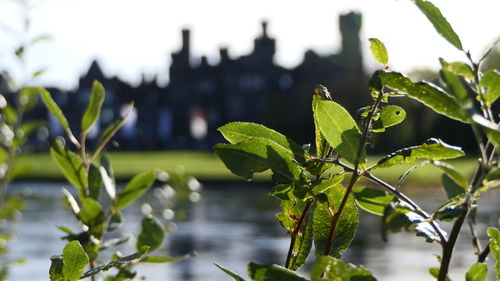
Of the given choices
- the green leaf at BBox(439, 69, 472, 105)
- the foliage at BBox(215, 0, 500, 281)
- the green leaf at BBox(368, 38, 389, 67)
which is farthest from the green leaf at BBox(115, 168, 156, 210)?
the green leaf at BBox(439, 69, 472, 105)

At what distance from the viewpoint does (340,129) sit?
0.80 meters

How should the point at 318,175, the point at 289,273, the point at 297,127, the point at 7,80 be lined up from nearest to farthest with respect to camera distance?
the point at 289,273, the point at 318,175, the point at 7,80, the point at 297,127

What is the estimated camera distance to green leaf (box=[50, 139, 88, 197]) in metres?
1.14

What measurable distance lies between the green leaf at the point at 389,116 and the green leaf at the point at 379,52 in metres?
0.09

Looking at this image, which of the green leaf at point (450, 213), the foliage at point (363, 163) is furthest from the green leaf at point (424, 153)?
the green leaf at point (450, 213)

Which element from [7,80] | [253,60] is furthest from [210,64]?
[7,80]

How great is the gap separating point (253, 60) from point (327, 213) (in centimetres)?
6676

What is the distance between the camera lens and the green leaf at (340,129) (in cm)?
79

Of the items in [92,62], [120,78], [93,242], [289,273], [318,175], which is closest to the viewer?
[289,273]

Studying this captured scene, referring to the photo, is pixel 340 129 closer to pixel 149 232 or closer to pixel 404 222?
pixel 404 222

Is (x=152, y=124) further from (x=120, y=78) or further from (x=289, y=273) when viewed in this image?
(x=289, y=273)

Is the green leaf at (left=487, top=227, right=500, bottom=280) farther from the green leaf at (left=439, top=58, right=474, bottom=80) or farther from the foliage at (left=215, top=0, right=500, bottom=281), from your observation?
the green leaf at (left=439, top=58, right=474, bottom=80)

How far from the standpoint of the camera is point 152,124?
232 feet

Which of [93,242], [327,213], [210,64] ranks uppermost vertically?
[327,213]
